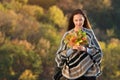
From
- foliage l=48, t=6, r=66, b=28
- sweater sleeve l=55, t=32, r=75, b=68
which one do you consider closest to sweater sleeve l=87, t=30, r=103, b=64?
sweater sleeve l=55, t=32, r=75, b=68

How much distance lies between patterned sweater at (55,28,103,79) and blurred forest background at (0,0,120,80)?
3182 centimetres

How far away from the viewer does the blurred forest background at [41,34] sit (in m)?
39.4

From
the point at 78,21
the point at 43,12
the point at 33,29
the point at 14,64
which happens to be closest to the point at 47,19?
the point at 43,12

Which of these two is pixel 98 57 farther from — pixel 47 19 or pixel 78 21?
pixel 47 19

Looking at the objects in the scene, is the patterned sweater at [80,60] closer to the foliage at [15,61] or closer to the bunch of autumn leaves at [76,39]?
the bunch of autumn leaves at [76,39]

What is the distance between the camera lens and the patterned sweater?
449cm

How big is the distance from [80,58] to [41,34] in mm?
41778

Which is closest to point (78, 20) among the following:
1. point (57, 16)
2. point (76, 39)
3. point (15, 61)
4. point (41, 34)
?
point (76, 39)

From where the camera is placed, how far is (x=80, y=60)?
4.52m

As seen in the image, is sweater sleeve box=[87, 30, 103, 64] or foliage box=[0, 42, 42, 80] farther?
foliage box=[0, 42, 42, 80]

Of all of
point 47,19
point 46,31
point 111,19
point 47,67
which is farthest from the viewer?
point 111,19

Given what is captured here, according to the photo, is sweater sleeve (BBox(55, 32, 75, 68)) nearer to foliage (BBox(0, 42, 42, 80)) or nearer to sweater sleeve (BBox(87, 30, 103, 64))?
sweater sleeve (BBox(87, 30, 103, 64))

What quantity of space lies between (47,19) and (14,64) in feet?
54.7

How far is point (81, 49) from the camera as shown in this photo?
441cm
